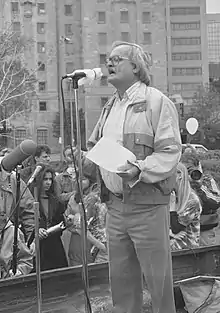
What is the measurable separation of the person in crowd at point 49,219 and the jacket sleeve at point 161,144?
2145 millimetres

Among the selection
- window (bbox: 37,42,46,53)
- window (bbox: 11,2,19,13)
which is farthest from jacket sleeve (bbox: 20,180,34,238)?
window (bbox: 11,2,19,13)

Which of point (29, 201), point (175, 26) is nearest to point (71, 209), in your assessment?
point (29, 201)

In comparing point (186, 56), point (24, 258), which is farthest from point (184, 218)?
point (186, 56)

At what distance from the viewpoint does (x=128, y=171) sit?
105 inches

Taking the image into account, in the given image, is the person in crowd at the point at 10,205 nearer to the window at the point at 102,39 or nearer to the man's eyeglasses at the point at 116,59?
the man's eyeglasses at the point at 116,59

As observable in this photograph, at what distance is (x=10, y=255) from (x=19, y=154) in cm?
124

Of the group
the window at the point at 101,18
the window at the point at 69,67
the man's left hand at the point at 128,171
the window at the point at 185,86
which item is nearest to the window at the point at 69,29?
the window at the point at 101,18

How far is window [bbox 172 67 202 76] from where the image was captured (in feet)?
234

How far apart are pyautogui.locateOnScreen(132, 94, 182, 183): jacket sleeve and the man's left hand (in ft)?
0.07

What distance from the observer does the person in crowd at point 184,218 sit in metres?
4.75

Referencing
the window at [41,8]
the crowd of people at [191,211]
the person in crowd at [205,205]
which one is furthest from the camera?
the window at [41,8]

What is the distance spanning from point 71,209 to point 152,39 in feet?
197

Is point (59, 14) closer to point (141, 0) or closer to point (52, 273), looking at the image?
point (141, 0)

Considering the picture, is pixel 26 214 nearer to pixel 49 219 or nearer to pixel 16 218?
pixel 49 219
